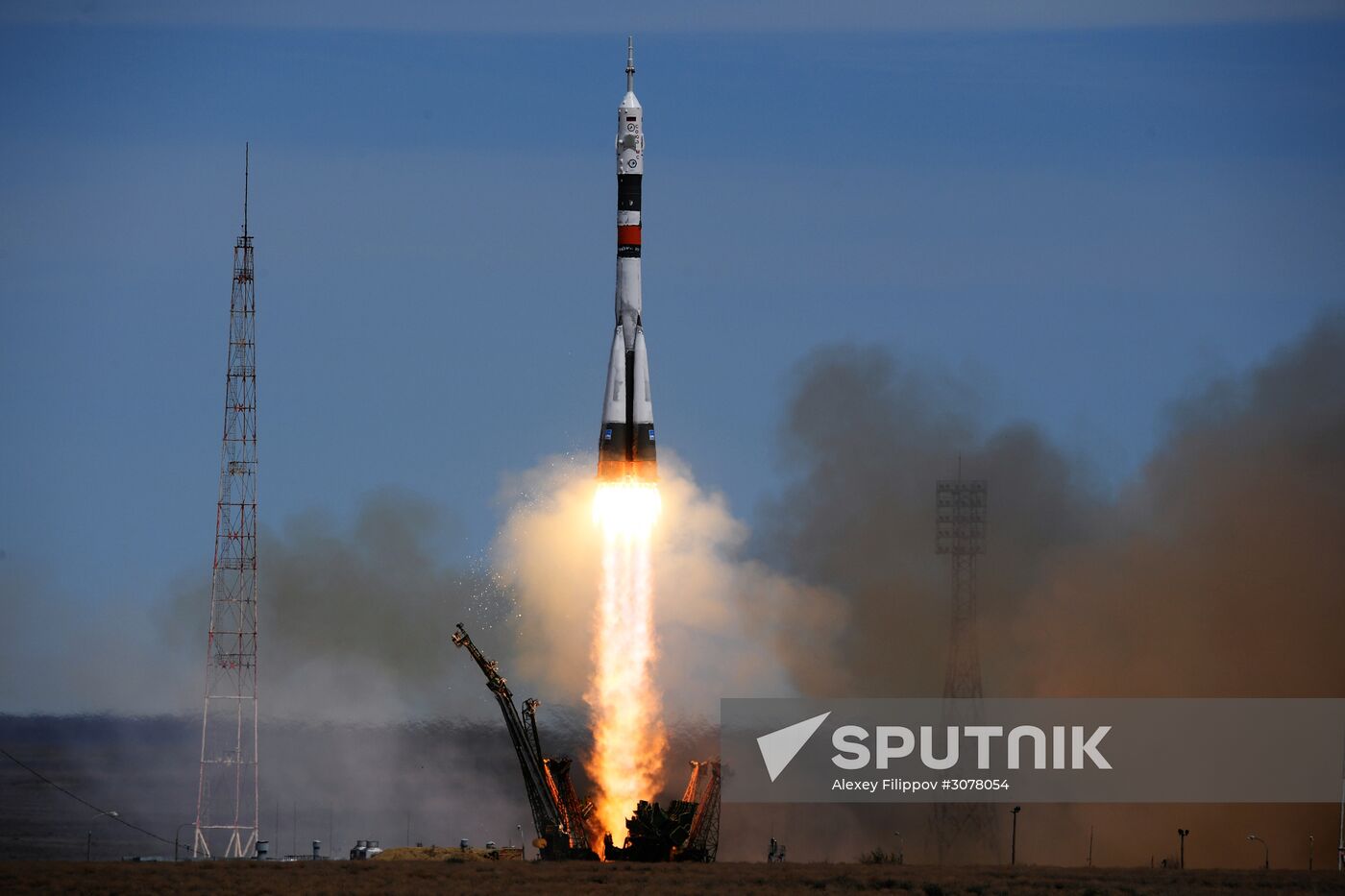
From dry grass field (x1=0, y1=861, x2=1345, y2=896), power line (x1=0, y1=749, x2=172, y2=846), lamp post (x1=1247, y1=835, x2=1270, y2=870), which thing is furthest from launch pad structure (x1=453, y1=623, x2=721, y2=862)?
power line (x1=0, y1=749, x2=172, y2=846)

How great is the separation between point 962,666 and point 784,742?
33.4 feet

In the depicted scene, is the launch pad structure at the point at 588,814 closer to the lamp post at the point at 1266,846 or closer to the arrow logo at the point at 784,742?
the arrow logo at the point at 784,742

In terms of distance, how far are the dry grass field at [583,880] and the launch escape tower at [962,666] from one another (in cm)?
2085

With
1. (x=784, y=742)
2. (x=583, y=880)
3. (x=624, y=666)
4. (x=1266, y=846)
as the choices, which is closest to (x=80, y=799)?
(x=784, y=742)

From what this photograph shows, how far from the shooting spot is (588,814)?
355 feet

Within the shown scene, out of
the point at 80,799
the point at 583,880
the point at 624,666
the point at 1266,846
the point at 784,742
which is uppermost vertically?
the point at 624,666

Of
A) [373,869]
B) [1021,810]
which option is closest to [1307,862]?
[1021,810]

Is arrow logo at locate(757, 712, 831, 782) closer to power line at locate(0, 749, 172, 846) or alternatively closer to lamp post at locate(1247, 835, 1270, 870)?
lamp post at locate(1247, 835, 1270, 870)

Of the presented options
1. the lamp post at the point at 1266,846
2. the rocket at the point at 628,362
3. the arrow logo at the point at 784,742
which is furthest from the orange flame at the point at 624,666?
the lamp post at the point at 1266,846

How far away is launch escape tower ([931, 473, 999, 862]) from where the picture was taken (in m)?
134

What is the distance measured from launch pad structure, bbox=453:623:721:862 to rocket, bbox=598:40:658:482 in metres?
10.4

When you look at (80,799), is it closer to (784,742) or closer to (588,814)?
(784,742)

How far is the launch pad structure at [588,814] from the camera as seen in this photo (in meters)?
106

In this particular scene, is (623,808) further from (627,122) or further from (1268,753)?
(1268,753)
